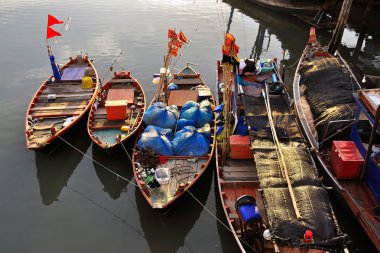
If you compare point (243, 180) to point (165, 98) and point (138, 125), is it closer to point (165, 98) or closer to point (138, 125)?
point (138, 125)

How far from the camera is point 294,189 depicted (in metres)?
11.2

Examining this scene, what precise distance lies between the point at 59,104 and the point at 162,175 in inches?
329

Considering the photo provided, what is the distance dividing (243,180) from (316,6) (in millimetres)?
27388

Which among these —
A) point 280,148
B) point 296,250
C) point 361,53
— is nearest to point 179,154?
point 280,148

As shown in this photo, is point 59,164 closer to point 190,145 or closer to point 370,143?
point 190,145

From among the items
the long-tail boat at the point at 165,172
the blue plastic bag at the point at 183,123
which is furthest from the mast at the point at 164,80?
the blue plastic bag at the point at 183,123

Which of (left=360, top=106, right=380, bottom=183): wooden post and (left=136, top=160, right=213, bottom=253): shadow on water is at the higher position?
(left=360, top=106, right=380, bottom=183): wooden post

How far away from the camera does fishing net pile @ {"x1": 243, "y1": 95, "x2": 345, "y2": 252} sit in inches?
388

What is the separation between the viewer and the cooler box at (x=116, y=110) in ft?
55.0

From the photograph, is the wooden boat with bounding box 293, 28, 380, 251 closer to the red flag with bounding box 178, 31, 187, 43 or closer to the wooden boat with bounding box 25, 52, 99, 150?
the red flag with bounding box 178, 31, 187, 43

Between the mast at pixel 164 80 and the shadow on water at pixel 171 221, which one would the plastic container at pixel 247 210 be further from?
the mast at pixel 164 80

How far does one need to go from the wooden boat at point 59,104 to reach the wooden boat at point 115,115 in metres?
0.64

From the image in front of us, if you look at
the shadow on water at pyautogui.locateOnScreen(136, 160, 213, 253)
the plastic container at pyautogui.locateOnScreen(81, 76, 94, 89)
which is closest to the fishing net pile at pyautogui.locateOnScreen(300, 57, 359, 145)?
the shadow on water at pyautogui.locateOnScreen(136, 160, 213, 253)

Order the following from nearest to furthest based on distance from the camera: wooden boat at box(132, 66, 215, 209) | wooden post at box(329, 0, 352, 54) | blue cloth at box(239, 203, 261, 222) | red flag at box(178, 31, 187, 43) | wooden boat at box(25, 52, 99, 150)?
blue cloth at box(239, 203, 261, 222)
wooden boat at box(132, 66, 215, 209)
wooden boat at box(25, 52, 99, 150)
red flag at box(178, 31, 187, 43)
wooden post at box(329, 0, 352, 54)
